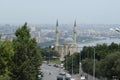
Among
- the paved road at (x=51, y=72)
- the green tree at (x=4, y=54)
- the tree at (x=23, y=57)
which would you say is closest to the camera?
the green tree at (x=4, y=54)

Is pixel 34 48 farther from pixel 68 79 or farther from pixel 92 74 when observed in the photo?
pixel 92 74

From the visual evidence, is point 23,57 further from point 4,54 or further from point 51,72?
point 51,72

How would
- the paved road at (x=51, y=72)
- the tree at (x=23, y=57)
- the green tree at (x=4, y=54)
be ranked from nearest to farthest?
the green tree at (x=4, y=54) < the tree at (x=23, y=57) < the paved road at (x=51, y=72)

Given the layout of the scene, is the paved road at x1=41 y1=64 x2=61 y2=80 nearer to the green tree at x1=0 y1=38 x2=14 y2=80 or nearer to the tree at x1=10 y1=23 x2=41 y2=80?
the tree at x1=10 y1=23 x2=41 y2=80

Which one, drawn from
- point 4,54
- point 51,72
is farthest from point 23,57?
point 51,72

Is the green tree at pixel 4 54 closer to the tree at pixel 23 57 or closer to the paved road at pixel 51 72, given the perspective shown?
the tree at pixel 23 57

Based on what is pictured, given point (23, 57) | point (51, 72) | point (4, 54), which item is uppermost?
point (4, 54)

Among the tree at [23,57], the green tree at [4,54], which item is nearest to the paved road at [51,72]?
the tree at [23,57]

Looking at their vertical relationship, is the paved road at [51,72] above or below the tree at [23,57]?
below

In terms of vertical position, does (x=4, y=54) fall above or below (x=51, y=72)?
above
